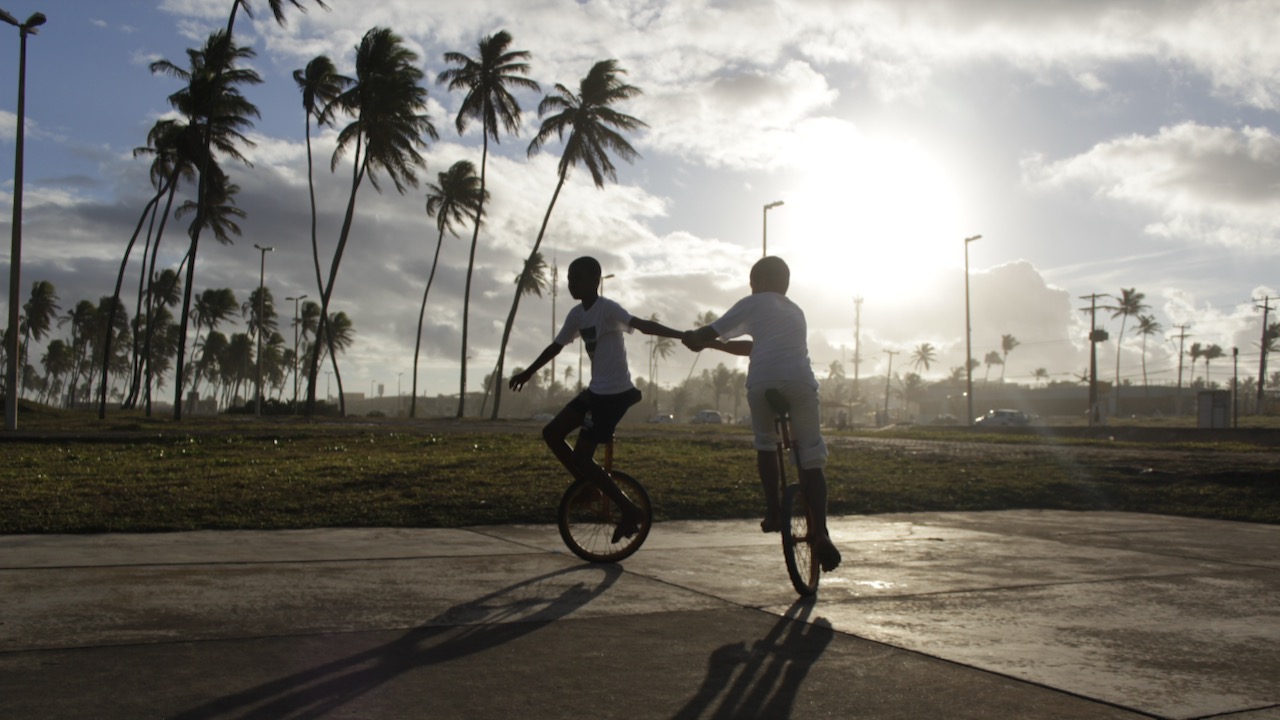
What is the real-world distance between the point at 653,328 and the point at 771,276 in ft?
2.30

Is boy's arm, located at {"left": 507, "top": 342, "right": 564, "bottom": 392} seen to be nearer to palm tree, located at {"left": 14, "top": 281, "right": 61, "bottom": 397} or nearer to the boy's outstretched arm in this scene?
the boy's outstretched arm

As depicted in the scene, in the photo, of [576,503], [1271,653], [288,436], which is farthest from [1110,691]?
[288,436]

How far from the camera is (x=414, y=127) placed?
40188 millimetres

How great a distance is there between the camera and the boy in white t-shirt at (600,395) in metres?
5.40

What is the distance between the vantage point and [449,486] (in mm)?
9008

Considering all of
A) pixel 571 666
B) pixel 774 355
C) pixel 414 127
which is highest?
pixel 414 127

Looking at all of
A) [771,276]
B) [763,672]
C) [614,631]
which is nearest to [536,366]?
[771,276]

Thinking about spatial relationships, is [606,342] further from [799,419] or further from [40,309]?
[40,309]

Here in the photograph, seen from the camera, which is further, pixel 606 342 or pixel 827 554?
pixel 606 342

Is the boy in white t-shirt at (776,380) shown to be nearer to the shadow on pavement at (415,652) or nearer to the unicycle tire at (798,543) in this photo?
the unicycle tire at (798,543)

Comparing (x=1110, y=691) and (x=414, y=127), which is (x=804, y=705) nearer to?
(x=1110, y=691)

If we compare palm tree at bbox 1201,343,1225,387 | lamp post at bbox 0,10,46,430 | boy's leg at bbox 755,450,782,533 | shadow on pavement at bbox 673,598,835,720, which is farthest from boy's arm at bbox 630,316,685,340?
palm tree at bbox 1201,343,1225,387

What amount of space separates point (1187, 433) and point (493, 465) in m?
28.7

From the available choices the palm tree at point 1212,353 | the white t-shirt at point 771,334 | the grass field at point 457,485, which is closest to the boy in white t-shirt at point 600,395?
the white t-shirt at point 771,334
